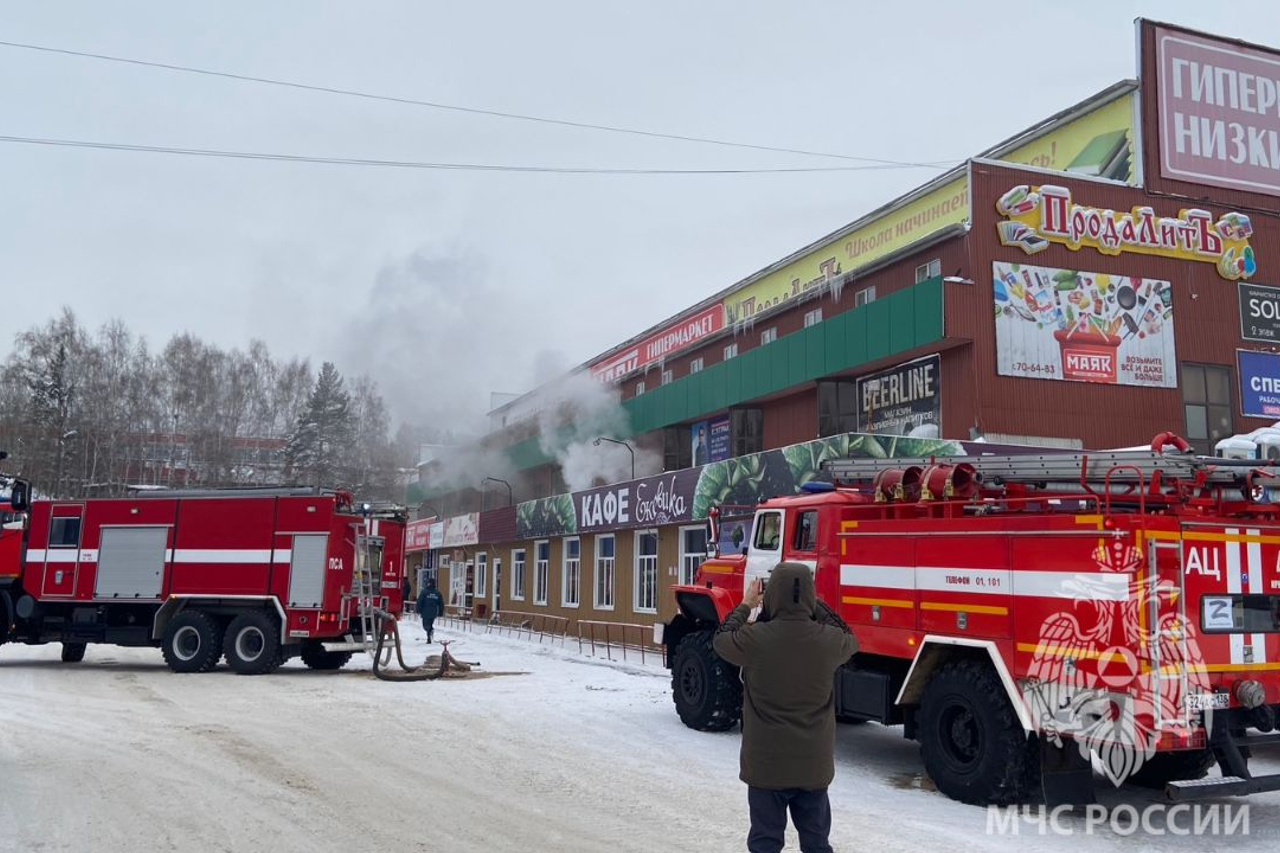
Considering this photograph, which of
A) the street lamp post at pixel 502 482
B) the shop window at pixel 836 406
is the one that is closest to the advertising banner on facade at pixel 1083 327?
the shop window at pixel 836 406

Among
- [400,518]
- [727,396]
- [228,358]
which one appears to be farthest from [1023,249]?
[228,358]

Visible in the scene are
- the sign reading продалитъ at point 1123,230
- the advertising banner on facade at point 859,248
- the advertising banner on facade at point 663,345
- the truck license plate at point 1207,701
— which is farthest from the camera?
the advertising banner on facade at point 663,345

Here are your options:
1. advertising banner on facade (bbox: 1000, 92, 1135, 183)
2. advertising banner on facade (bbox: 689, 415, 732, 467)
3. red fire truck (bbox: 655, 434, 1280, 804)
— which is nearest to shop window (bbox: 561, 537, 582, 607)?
advertising banner on facade (bbox: 689, 415, 732, 467)

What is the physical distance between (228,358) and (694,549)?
124 feet

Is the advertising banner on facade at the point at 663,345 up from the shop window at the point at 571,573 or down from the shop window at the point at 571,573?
up

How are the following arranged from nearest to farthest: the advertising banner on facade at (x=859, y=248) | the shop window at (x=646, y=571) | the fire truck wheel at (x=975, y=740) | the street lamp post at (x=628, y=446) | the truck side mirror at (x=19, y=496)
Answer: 1. the fire truck wheel at (x=975, y=740)
2. the truck side mirror at (x=19, y=496)
3. the advertising banner on facade at (x=859, y=248)
4. the shop window at (x=646, y=571)
5. the street lamp post at (x=628, y=446)

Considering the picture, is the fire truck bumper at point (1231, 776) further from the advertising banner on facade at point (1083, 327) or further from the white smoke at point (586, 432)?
the white smoke at point (586, 432)

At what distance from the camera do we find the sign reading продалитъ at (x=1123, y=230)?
73.4 ft

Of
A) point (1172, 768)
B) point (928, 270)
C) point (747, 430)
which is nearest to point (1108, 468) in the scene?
point (1172, 768)

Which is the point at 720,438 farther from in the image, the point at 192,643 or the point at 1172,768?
the point at 1172,768

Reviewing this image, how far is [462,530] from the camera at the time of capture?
43.2 m

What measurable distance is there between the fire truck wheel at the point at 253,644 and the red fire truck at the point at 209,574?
0.9 inches

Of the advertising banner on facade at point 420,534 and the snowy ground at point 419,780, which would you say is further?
the advertising banner on facade at point 420,534

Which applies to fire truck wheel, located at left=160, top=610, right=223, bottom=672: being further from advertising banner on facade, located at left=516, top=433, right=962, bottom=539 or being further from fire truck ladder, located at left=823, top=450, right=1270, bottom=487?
fire truck ladder, located at left=823, top=450, right=1270, bottom=487
